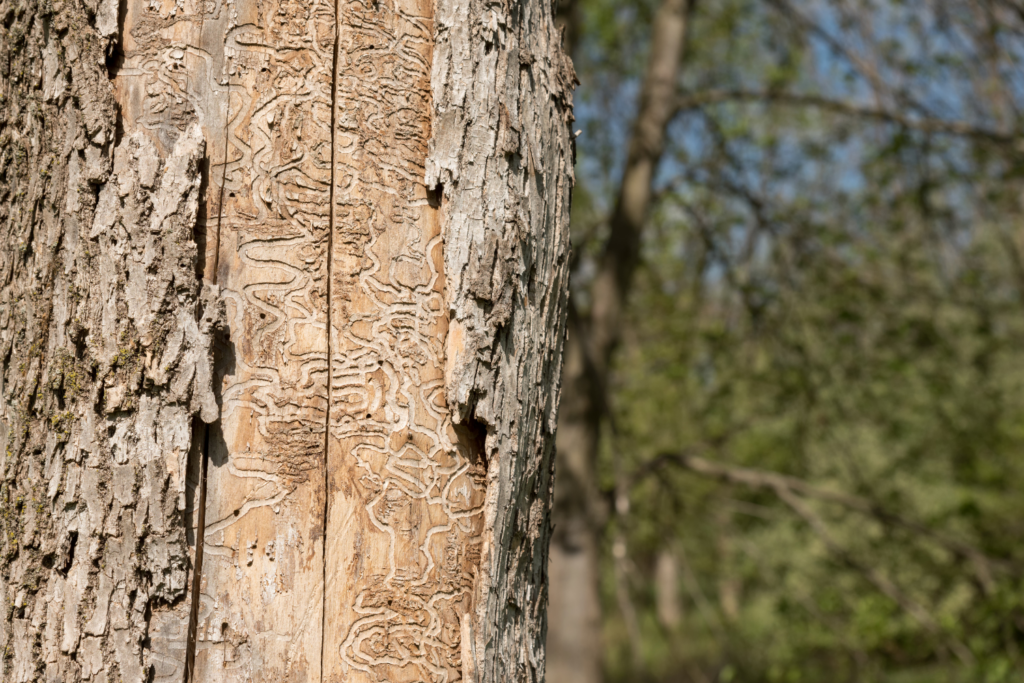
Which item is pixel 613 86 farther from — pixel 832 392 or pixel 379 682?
pixel 379 682

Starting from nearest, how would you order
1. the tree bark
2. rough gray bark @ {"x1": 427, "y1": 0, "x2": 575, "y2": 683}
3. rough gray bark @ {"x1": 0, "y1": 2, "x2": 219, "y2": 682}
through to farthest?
rough gray bark @ {"x1": 0, "y1": 2, "x2": 219, "y2": 682}, rough gray bark @ {"x1": 427, "y1": 0, "x2": 575, "y2": 683}, the tree bark

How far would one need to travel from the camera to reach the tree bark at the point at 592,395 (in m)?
4.43

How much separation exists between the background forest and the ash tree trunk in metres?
3.30

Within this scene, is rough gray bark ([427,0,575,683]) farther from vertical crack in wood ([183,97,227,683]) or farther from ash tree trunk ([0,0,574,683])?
vertical crack in wood ([183,97,227,683])

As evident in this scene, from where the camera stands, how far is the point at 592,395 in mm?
4434

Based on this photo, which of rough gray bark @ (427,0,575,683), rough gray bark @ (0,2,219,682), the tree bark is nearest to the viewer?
rough gray bark @ (0,2,219,682)

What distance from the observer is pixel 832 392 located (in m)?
5.36

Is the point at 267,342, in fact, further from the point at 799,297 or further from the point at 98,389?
the point at 799,297

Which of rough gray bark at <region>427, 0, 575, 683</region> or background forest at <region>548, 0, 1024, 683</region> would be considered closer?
rough gray bark at <region>427, 0, 575, 683</region>

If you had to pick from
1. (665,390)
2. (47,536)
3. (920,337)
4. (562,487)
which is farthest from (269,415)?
(665,390)

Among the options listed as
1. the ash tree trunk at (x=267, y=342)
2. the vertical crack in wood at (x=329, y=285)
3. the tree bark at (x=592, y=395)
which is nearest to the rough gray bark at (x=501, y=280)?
the ash tree trunk at (x=267, y=342)

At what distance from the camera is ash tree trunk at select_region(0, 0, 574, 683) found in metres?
1.02

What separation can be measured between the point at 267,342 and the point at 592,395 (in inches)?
136

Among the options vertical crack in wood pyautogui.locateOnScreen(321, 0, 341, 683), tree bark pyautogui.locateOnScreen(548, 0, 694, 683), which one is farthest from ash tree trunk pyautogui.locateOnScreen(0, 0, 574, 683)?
tree bark pyautogui.locateOnScreen(548, 0, 694, 683)
